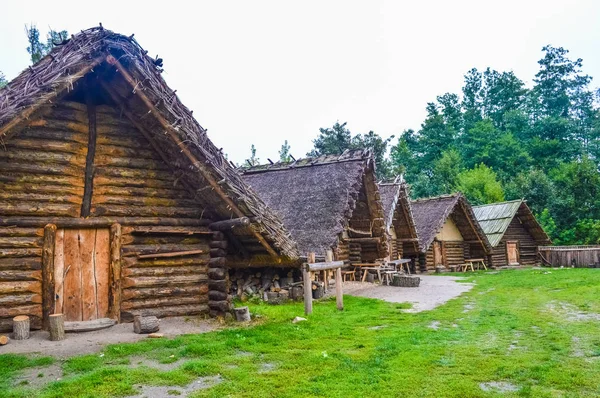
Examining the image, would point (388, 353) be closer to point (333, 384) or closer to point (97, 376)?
point (333, 384)

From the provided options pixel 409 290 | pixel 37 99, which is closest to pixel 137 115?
pixel 37 99

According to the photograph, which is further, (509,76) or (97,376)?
(509,76)

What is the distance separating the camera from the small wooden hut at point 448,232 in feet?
95.3

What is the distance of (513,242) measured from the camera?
1315 inches

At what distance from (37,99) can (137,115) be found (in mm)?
2060

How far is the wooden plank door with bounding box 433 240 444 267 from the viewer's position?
31.0 metres

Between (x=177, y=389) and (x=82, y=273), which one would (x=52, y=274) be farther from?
(x=177, y=389)

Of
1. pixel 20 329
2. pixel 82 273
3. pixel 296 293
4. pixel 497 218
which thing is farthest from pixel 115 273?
pixel 497 218

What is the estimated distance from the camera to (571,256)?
30.1m

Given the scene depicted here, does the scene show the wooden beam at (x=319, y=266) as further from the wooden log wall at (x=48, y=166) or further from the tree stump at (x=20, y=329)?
the tree stump at (x=20, y=329)

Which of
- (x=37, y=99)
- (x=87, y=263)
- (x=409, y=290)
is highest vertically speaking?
(x=37, y=99)

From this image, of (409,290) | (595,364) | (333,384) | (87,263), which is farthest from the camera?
(409,290)

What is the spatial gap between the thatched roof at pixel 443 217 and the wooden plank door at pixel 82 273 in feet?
71.3

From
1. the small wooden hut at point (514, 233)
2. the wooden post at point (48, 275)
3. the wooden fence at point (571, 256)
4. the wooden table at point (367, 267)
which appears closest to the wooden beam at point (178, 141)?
the wooden post at point (48, 275)
